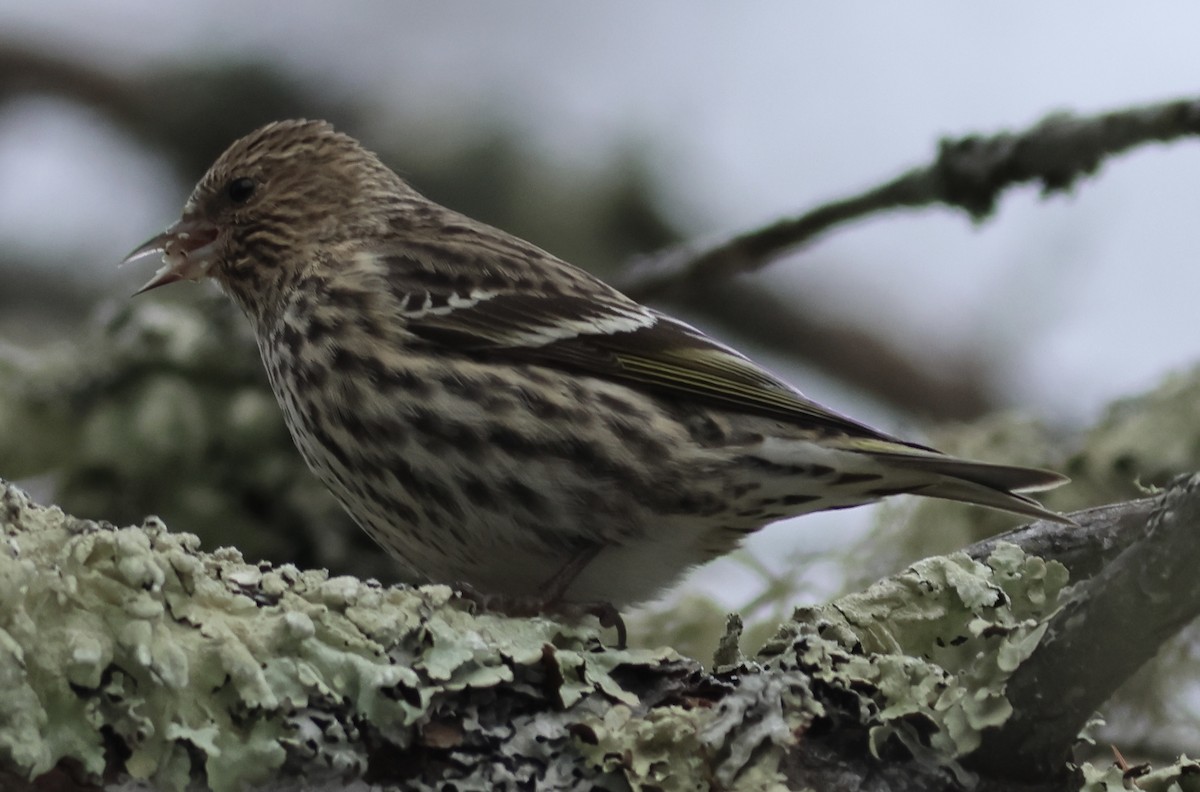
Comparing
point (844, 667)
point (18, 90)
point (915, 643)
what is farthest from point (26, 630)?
point (18, 90)

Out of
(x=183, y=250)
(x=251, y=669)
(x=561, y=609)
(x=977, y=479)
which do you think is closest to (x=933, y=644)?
(x=977, y=479)

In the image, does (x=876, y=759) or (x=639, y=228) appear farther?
(x=639, y=228)

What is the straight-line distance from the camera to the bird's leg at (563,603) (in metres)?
3.46

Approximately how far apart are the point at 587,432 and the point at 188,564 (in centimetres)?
142

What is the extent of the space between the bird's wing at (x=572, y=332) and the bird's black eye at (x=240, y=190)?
74 cm

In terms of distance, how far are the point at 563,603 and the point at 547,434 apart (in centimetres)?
42

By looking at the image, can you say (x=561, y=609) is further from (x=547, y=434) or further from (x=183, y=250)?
(x=183, y=250)

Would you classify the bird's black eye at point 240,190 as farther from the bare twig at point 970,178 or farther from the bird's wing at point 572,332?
the bare twig at point 970,178

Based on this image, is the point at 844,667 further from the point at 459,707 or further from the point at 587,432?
the point at 587,432

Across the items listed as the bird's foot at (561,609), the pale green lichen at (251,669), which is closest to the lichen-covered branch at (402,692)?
the pale green lichen at (251,669)

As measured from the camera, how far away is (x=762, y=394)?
12.8 feet

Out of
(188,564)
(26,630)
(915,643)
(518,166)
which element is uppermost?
(518,166)

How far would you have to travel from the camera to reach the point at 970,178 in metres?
4.20

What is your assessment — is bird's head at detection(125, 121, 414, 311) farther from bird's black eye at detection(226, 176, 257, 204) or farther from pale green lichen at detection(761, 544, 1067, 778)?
pale green lichen at detection(761, 544, 1067, 778)
